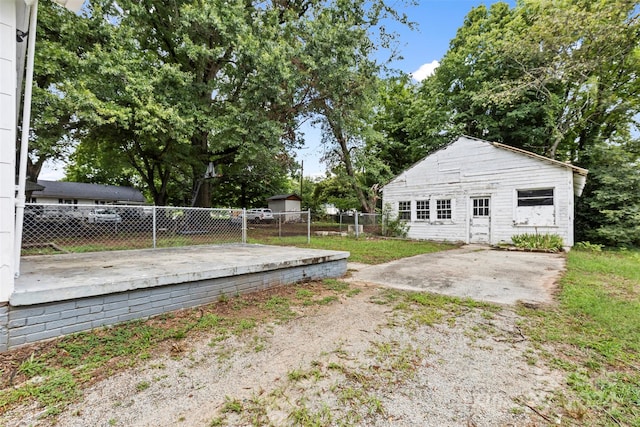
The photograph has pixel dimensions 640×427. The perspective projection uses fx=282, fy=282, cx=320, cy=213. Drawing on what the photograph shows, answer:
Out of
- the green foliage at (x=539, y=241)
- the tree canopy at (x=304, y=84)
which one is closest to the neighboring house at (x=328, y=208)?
the tree canopy at (x=304, y=84)

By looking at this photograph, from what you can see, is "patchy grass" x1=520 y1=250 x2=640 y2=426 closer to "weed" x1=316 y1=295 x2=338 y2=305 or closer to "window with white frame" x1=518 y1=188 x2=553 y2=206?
"weed" x1=316 y1=295 x2=338 y2=305

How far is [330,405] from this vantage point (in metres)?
1.73

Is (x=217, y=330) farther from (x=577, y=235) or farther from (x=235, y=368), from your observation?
(x=577, y=235)

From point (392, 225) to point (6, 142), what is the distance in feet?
43.0

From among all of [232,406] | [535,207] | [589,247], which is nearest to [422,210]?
[535,207]

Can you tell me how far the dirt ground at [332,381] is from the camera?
1.62 m

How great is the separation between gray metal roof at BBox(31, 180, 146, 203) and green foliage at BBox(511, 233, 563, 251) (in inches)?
1202

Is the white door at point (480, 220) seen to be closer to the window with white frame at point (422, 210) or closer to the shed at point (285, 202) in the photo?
the window with white frame at point (422, 210)

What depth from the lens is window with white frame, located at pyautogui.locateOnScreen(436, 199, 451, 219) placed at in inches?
488

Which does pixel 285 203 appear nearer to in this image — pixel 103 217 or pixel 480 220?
pixel 480 220

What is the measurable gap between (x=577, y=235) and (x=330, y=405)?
596 inches

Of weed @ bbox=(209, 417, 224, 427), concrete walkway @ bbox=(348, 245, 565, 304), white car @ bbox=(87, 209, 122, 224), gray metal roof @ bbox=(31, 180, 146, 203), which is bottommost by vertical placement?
concrete walkway @ bbox=(348, 245, 565, 304)

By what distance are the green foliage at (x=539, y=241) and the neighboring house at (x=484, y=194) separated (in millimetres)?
439

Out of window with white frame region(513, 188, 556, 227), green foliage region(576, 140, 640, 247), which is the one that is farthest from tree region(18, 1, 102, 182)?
green foliage region(576, 140, 640, 247)
